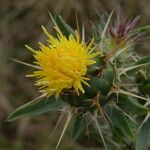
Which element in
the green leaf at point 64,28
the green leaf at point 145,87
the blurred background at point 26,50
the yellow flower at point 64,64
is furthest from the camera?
the blurred background at point 26,50

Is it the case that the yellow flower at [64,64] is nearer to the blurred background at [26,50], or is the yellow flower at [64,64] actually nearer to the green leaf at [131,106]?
the green leaf at [131,106]

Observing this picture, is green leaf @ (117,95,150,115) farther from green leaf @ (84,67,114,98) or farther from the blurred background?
the blurred background

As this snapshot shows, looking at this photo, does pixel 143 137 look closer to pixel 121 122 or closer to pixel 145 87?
pixel 121 122

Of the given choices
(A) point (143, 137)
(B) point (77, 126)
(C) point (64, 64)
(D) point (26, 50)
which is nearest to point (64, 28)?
(C) point (64, 64)

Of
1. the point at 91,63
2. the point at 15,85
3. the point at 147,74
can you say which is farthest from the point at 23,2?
the point at 91,63

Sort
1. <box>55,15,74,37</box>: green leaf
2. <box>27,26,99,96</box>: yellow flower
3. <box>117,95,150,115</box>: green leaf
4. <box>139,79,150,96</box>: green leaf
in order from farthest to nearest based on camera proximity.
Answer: <box>139,79,150,96</box>: green leaf, <box>55,15,74,37</box>: green leaf, <box>117,95,150,115</box>: green leaf, <box>27,26,99,96</box>: yellow flower

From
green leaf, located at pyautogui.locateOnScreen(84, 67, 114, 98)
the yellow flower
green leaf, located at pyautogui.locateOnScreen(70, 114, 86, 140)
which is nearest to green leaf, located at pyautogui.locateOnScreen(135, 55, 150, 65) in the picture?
green leaf, located at pyautogui.locateOnScreen(84, 67, 114, 98)

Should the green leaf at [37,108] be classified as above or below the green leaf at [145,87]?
above

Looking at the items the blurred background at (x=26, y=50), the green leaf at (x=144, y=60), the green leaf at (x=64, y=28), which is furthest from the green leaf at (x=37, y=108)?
the blurred background at (x=26, y=50)
